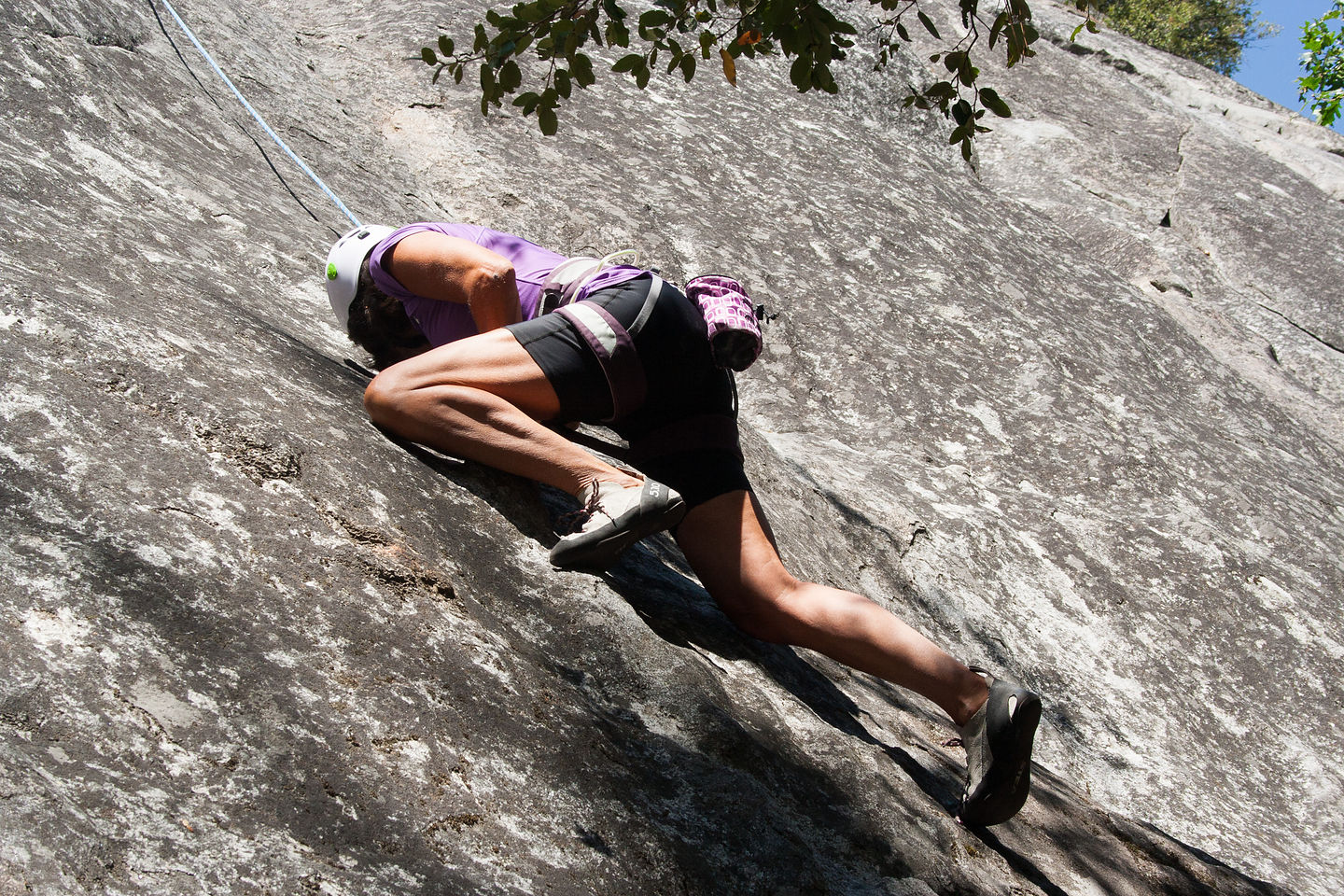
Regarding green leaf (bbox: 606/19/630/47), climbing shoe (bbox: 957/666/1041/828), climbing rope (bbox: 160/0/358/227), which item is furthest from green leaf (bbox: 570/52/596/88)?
climbing shoe (bbox: 957/666/1041/828)

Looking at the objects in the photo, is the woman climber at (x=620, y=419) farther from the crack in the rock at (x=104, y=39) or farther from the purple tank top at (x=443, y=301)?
the crack in the rock at (x=104, y=39)

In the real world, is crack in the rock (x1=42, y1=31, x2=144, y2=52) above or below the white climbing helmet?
above

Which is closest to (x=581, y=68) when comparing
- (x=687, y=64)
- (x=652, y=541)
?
(x=687, y=64)

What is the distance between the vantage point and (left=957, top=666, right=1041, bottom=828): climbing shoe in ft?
8.45

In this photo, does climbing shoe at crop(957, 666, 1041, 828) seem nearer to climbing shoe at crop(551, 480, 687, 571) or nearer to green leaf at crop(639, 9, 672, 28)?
climbing shoe at crop(551, 480, 687, 571)

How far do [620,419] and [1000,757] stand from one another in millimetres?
1374

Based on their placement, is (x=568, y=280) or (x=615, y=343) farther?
(x=568, y=280)

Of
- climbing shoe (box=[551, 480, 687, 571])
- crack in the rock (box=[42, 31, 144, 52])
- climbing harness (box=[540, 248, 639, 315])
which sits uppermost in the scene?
climbing harness (box=[540, 248, 639, 315])

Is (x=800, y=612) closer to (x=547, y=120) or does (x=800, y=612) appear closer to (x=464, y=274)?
(x=464, y=274)

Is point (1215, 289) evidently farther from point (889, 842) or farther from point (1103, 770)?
point (889, 842)

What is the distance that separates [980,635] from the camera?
4320mm

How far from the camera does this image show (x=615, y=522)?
8.83 feet

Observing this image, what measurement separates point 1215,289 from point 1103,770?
5.36m

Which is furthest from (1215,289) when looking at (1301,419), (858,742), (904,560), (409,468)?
(409,468)
